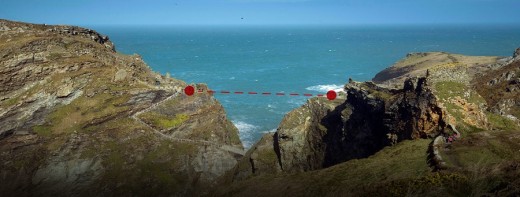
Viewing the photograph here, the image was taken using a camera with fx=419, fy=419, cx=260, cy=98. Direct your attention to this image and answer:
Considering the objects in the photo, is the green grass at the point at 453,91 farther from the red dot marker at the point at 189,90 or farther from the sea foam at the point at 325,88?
the sea foam at the point at 325,88

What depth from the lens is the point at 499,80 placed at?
7325 centimetres

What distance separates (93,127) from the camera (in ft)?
235

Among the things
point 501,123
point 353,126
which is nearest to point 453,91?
point 501,123

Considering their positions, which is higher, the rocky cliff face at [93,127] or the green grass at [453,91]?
the green grass at [453,91]

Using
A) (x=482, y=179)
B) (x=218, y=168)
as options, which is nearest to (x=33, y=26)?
(x=218, y=168)

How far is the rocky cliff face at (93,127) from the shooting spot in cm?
6391

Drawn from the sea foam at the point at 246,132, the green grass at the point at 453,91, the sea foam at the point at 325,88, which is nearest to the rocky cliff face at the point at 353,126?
the green grass at the point at 453,91

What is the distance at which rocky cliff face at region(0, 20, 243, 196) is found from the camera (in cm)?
6391

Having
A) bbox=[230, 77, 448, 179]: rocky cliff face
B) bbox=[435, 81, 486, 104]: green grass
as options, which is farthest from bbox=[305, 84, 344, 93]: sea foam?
bbox=[435, 81, 486, 104]: green grass

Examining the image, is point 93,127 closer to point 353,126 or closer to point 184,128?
point 184,128

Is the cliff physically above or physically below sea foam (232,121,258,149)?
above

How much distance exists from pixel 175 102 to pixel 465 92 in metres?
49.2

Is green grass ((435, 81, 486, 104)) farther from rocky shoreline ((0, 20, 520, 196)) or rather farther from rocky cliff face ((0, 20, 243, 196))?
rocky cliff face ((0, 20, 243, 196))

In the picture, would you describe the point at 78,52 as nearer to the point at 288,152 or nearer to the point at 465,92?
the point at 288,152
